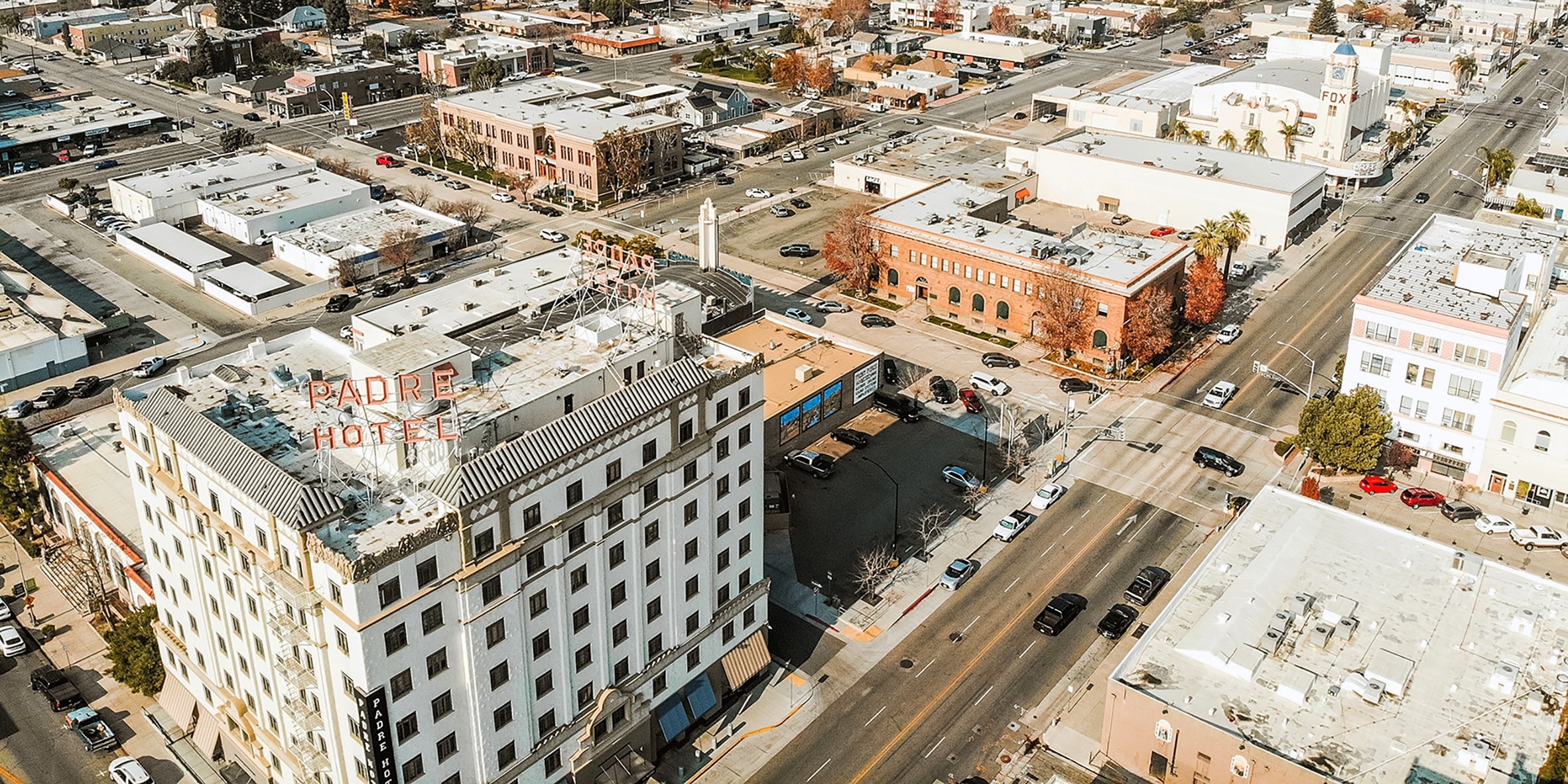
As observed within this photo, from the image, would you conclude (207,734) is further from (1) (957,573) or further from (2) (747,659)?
(1) (957,573)

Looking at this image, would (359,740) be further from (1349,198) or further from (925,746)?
(1349,198)

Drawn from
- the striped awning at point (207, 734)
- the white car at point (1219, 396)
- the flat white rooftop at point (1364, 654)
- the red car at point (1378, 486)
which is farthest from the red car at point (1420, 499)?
the striped awning at point (207, 734)

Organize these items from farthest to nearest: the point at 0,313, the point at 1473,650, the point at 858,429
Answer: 1. the point at 0,313
2. the point at 858,429
3. the point at 1473,650

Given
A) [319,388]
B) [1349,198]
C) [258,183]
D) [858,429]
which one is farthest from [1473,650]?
[258,183]

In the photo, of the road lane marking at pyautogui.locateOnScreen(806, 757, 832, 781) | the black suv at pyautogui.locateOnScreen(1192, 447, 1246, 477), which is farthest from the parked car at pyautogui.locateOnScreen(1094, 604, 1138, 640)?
the black suv at pyautogui.locateOnScreen(1192, 447, 1246, 477)

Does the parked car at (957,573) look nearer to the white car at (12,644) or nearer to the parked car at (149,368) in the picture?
the white car at (12,644)

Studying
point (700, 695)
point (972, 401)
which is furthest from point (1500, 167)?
point (700, 695)

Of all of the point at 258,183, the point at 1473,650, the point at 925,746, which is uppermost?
the point at 258,183
